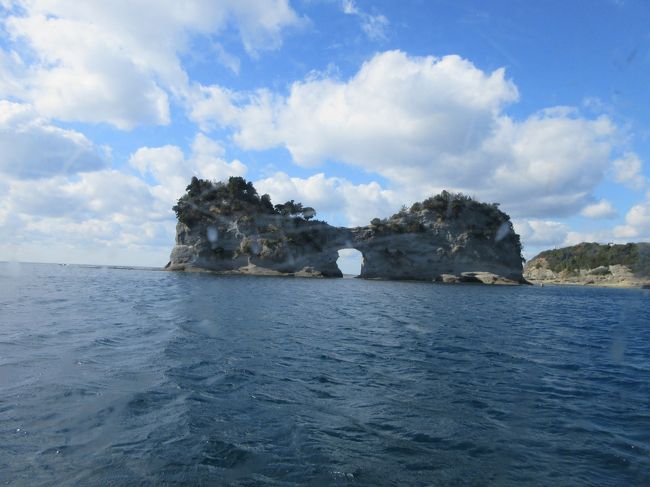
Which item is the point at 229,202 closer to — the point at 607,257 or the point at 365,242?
the point at 365,242

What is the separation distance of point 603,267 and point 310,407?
187 meters

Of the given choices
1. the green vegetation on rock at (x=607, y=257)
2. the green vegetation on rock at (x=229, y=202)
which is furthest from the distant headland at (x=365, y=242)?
the green vegetation on rock at (x=607, y=257)

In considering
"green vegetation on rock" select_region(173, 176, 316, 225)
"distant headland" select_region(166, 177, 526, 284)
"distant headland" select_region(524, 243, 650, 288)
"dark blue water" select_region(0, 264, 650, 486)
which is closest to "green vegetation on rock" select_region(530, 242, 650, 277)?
"distant headland" select_region(524, 243, 650, 288)

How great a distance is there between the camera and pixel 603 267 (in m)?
166

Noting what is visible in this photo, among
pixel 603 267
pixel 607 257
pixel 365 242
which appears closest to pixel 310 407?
pixel 365 242

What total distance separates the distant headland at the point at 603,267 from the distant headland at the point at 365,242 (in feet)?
227

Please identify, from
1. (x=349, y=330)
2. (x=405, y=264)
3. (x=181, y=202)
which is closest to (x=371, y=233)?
(x=405, y=264)

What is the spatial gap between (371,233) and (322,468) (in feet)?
297

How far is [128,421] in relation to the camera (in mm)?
9688

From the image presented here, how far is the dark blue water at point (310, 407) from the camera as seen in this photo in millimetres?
7945

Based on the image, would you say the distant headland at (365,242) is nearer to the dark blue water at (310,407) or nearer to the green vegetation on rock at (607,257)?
the dark blue water at (310,407)

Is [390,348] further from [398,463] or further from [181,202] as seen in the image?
[181,202]

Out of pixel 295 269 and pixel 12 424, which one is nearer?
pixel 12 424

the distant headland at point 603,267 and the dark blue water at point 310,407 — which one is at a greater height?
the distant headland at point 603,267
